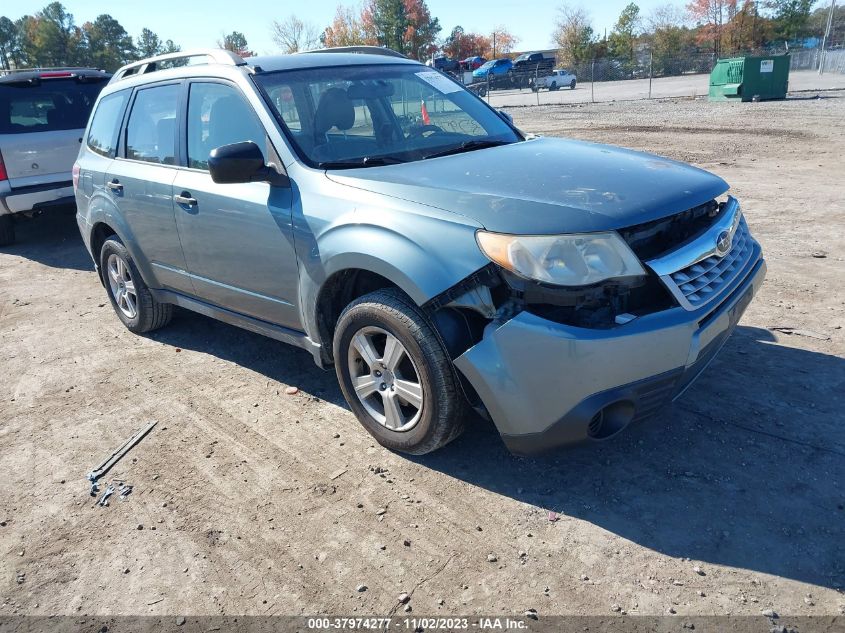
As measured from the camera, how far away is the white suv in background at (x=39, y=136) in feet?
26.5

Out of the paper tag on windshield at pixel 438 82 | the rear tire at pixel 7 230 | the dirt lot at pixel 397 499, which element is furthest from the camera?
the rear tire at pixel 7 230

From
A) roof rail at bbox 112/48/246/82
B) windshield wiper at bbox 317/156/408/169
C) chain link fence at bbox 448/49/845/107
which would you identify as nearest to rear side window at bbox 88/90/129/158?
roof rail at bbox 112/48/246/82

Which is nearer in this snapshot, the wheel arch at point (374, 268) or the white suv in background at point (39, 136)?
the wheel arch at point (374, 268)

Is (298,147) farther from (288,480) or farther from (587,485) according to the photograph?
(587,485)

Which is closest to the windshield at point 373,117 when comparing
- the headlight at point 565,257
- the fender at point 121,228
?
the headlight at point 565,257

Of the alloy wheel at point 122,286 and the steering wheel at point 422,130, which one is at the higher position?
the steering wheel at point 422,130

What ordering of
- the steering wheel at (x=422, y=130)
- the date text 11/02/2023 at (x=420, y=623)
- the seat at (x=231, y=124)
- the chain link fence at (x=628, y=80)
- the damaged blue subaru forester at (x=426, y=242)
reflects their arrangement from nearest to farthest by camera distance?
the date text 11/02/2023 at (x=420, y=623) < the damaged blue subaru forester at (x=426, y=242) < the seat at (x=231, y=124) < the steering wheel at (x=422, y=130) < the chain link fence at (x=628, y=80)

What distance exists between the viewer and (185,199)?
4.21 meters

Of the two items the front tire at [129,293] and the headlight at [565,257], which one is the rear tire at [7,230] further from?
the headlight at [565,257]

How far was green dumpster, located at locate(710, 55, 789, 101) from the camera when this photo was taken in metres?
23.8

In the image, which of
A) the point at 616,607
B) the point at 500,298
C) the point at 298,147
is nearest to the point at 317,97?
the point at 298,147

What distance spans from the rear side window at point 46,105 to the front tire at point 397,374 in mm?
6717

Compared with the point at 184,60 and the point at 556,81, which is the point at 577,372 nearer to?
the point at 184,60

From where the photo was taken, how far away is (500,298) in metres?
2.85
